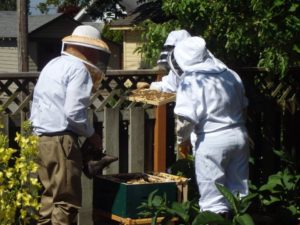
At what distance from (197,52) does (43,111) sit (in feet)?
3.98

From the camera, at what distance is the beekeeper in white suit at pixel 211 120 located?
5641 mm

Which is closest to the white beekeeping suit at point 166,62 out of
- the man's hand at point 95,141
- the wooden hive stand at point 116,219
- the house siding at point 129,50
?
the man's hand at point 95,141

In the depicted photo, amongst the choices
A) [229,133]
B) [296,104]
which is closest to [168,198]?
[229,133]

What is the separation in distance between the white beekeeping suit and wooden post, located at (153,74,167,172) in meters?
0.27

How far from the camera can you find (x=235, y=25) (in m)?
7.07

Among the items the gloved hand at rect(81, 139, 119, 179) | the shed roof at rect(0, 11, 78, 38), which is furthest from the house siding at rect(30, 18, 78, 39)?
the gloved hand at rect(81, 139, 119, 179)

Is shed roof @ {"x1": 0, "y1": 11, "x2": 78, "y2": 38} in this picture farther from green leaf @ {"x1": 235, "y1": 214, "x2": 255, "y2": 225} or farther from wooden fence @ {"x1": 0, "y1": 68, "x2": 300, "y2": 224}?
green leaf @ {"x1": 235, "y1": 214, "x2": 255, "y2": 225}

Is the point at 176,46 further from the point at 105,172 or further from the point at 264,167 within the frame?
the point at 264,167

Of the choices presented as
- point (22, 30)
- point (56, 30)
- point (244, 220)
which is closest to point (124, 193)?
point (244, 220)

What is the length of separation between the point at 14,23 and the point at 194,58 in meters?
33.9

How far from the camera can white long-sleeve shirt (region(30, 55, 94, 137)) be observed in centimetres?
564

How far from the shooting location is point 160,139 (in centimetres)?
693

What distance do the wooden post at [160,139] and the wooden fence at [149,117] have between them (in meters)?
0.01

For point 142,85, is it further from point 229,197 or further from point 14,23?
point 14,23
